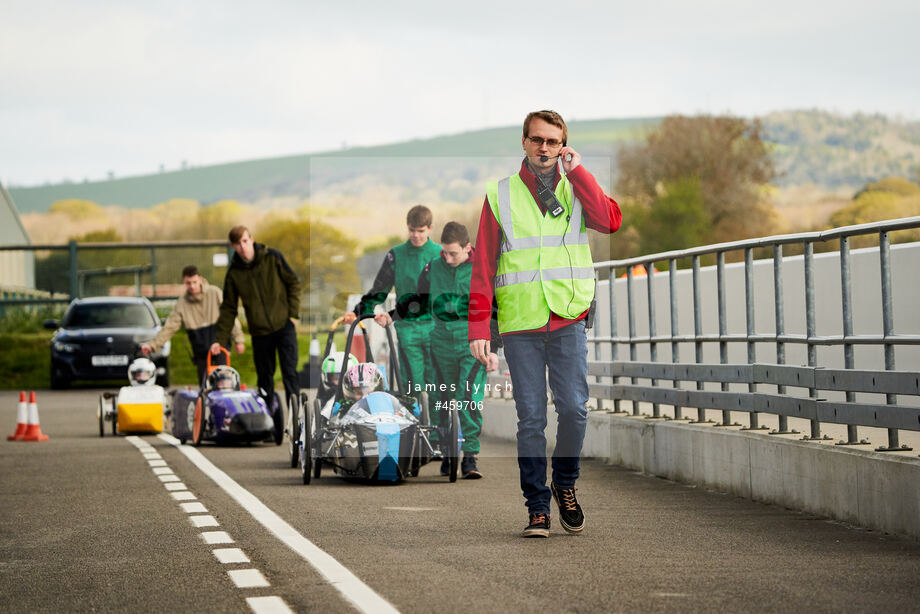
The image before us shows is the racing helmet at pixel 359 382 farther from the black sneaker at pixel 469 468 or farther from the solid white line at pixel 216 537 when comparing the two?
the solid white line at pixel 216 537

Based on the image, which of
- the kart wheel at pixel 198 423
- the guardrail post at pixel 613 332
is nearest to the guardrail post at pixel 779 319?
the guardrail post at pixel 613 332

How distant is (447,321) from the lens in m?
12.6

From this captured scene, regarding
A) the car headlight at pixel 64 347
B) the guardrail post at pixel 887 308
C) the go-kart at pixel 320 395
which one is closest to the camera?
the guardrail post at pixel 887 308

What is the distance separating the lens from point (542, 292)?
8.74m

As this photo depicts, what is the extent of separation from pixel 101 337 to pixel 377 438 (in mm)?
20127

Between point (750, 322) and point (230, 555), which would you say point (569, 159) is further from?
point (750, 322)

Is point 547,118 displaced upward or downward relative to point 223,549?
upward

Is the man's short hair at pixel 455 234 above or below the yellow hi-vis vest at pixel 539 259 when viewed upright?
above

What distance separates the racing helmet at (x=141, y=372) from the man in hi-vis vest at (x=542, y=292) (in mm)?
10821

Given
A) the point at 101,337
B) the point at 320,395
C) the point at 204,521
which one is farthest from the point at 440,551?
the point at 101,337

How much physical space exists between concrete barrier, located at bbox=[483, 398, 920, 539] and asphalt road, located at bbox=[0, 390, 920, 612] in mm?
152

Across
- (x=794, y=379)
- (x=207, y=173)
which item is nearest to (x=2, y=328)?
(x=794, y=379)

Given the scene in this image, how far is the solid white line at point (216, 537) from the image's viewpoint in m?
8.69

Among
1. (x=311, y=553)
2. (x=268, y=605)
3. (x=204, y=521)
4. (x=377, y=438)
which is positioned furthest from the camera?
(x=377, y=438)
